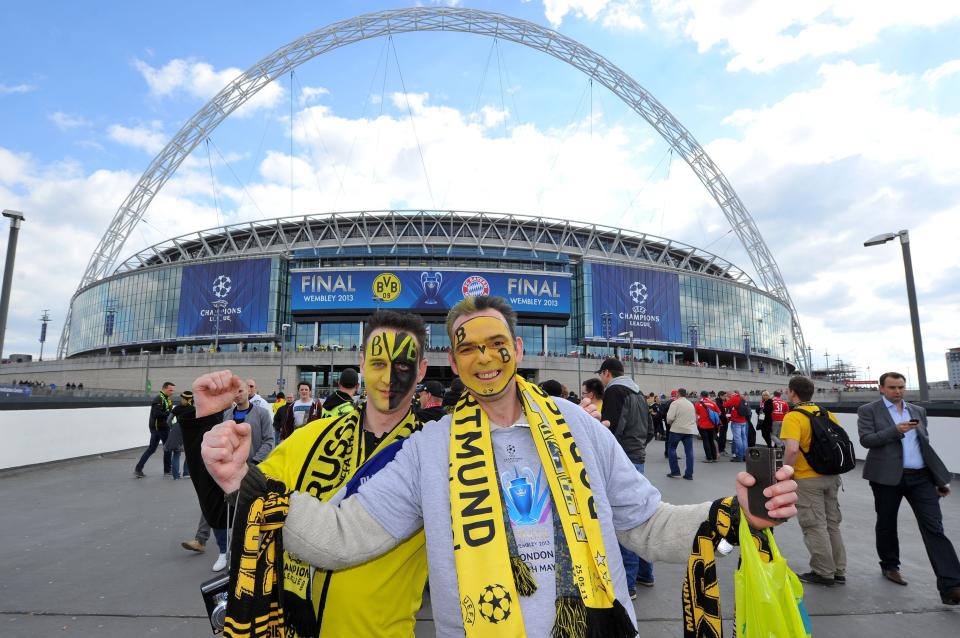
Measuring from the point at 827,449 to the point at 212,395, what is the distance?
563cm

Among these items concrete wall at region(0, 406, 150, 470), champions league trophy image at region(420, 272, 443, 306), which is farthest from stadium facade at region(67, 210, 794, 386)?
concrete wall at region(0, 406, 150, 470)

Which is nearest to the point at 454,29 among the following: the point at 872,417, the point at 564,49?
the point at 564,49

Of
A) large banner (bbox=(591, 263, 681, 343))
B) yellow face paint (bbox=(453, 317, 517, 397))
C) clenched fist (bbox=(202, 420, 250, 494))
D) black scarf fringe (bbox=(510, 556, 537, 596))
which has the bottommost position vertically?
black scarf fringe (bbox=(510, 556, 537, 596))

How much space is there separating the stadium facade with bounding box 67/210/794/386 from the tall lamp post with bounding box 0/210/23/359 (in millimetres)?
40194

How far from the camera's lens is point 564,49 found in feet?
233

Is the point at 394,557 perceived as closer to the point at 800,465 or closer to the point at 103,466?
the point at 800,465

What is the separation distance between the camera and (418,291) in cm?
5772

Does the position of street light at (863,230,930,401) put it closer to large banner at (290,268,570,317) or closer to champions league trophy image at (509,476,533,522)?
champions league trophy image at (509,476,533,522)

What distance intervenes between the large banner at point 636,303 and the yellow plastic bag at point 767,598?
6044 cm

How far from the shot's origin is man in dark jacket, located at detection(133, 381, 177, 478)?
11.2m

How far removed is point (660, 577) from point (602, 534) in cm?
439

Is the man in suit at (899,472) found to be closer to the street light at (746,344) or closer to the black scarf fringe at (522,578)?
the black scarf fringe at (522,578)

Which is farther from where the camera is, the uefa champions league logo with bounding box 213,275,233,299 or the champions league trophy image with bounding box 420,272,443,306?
the uefa champions league logo with bounding box 213,275,233,299

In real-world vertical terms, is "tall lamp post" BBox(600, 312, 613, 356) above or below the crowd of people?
above
